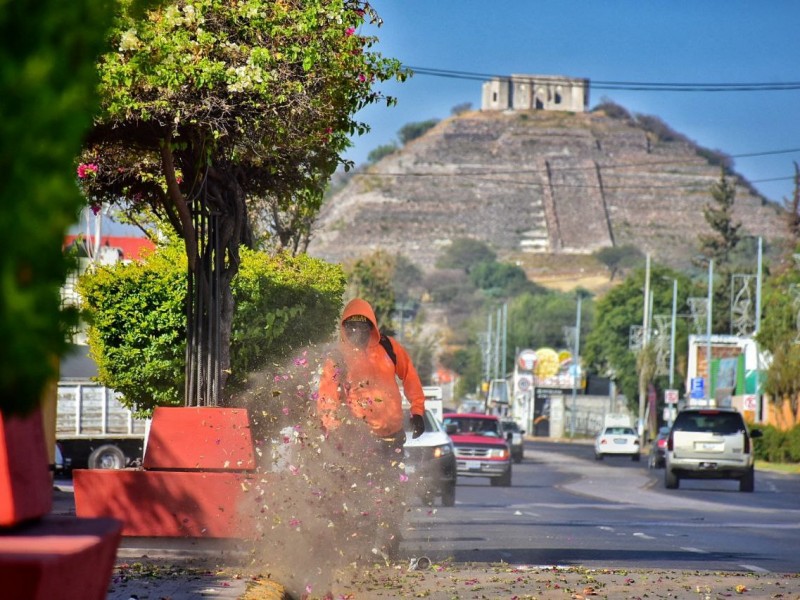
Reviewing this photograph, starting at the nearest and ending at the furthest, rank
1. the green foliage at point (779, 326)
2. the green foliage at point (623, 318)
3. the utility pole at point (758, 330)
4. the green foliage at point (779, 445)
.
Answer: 1. the green foliage at point (779, 445)
2. the green foliage at point (779, 326)
3. the utility pole at point (758, 330)
4. the green foliage at point (623, 318)

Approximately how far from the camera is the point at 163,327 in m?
17.3

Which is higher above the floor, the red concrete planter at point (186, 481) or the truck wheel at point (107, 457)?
the red concrete planter at point (186, 481)

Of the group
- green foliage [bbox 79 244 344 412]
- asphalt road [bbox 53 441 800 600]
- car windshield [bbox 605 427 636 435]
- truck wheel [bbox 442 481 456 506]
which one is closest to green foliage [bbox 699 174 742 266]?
car windshield [bbox 605 427 636 435]

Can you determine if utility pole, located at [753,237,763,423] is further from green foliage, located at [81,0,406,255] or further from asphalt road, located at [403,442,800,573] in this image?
green foliage, located at [81,0,406,255]

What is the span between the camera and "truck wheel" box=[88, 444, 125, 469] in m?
31.2

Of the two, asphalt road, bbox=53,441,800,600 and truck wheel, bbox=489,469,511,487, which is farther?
truck wheel, bbox=489,469,511,487

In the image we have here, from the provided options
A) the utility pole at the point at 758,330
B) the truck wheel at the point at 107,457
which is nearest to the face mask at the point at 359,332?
the truck wheel at the point at 107,457

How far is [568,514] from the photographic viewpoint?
21609 mm

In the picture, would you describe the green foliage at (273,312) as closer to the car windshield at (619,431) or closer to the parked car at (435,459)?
→ the parked car at (435,459)

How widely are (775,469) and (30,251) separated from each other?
161 ft

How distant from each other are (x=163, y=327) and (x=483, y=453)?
1715 cm

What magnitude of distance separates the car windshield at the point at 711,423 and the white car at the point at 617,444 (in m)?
27.6

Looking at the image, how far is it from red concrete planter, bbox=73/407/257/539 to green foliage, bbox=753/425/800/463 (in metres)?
44.2

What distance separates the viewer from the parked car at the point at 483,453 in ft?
109
